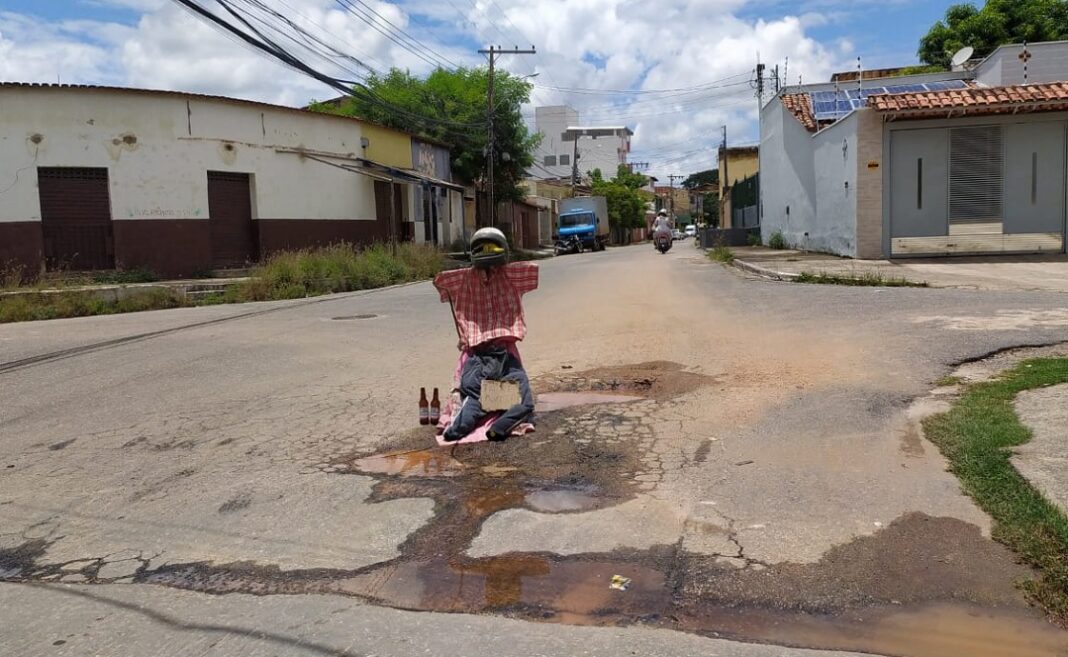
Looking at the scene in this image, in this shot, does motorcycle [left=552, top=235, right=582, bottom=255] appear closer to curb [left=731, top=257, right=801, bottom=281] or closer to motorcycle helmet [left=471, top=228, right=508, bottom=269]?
curb [left=731, top=257, right=801, bottom=281]

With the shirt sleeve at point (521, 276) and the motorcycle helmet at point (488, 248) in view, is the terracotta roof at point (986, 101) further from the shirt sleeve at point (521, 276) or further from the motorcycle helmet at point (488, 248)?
the motorcycle helmet at point (488, 248)

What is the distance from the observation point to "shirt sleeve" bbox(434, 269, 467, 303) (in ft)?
22.6

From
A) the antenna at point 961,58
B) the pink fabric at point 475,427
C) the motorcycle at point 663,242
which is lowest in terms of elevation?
the pink fabric at point 475,427

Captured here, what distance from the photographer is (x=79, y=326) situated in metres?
14.4

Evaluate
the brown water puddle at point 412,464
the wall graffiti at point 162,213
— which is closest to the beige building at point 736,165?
the wall graffiti at point 162,213

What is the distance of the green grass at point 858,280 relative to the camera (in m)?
14.4

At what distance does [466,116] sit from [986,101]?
25.7 meters

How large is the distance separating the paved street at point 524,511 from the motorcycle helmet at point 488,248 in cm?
133

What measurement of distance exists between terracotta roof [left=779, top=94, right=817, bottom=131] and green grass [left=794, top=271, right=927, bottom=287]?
39.2 feet

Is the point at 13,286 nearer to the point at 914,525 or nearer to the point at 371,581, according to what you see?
the point at 371,581

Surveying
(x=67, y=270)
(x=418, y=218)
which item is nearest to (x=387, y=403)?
(x=67, y=270)

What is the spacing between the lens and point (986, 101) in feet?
60.8

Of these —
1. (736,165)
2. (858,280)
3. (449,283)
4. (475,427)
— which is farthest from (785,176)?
(736,165)

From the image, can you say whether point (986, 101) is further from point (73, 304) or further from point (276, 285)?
point (73, 304)
